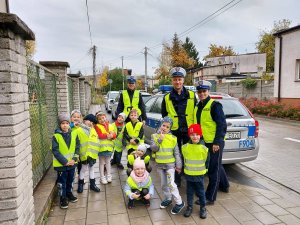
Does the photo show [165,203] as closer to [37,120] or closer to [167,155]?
[167,155]

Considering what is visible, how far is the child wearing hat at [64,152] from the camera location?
367cm

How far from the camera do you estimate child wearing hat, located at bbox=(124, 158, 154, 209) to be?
12.5ft

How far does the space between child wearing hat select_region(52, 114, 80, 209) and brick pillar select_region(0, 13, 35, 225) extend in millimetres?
1065

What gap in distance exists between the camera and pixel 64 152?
147 inches

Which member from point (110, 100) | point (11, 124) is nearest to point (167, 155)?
point (11, 124)

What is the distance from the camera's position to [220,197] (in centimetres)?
417

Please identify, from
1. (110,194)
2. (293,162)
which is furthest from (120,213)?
(293,162)

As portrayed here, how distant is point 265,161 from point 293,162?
25.5 inches

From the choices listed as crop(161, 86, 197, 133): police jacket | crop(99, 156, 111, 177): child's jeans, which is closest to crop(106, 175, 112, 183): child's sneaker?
crop(99, 156, 111, 177): child's jeans

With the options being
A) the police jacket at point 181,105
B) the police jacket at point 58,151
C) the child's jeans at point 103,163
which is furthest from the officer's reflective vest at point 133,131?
the police jacket at point 58,151

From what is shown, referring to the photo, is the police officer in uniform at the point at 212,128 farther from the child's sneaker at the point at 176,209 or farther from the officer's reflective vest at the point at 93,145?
the officer's reflective vest at the point at 93,145

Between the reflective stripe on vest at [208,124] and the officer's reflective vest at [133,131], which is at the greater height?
the reflective stripe on vest at [208,124]

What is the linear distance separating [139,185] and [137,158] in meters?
0.40

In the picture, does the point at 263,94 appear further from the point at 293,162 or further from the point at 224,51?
the point at 224,51
